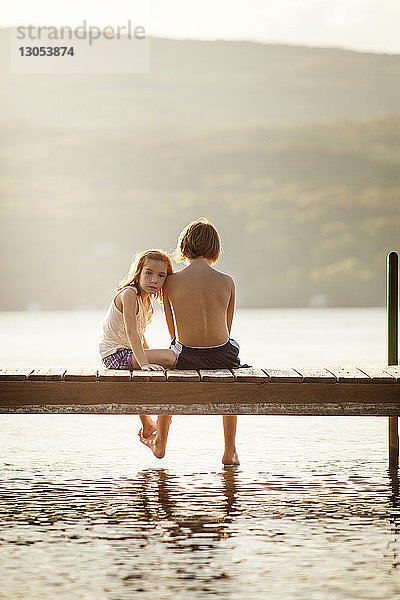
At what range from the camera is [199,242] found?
4.63m

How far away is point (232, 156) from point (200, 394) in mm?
23046

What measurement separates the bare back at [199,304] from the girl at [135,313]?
0.21 ft

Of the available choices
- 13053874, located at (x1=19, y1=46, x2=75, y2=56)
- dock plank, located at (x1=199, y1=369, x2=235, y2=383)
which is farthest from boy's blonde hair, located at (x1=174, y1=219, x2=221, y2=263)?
13053874, located at (x1=19, y1=46, x2=75, y2=56)

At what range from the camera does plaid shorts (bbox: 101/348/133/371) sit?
4535 millimetres

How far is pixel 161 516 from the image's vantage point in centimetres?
376

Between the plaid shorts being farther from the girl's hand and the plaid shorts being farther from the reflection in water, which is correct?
the reflection in water

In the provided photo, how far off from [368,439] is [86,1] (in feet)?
56.7

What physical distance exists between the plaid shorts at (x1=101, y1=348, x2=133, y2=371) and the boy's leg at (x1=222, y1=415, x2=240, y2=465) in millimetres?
446

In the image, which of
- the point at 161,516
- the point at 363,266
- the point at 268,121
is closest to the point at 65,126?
the point at 268,121

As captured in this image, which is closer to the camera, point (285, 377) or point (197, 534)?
point (197, 534)

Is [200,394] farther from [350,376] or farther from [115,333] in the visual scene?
[115,333]

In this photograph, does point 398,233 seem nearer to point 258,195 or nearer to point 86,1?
point 258,195

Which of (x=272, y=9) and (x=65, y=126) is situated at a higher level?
(x=272, y=9)

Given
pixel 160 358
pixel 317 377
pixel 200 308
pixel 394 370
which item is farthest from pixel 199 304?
pixel 394 370
